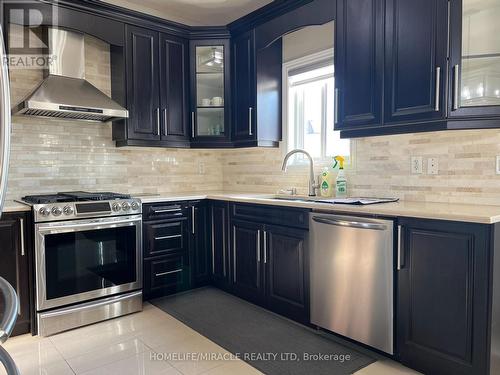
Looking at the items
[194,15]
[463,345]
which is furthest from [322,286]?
[194,15]

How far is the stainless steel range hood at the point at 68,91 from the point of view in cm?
274

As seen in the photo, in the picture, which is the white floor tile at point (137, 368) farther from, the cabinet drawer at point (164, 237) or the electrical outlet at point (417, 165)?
the electrical outlet at point (417, 165)

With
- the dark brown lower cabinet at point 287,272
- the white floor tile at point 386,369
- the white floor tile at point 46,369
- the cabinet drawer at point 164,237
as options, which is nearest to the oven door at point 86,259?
the cabinet drawer at point 164,237

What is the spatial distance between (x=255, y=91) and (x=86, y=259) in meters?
2.00

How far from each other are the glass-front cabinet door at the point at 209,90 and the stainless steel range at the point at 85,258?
1113 mm

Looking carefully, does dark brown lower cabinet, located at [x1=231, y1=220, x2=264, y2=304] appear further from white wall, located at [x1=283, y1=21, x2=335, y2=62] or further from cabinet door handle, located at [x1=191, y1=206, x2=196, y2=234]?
white wall, located at [x1=283, y1=21, x2=335, y2=62]

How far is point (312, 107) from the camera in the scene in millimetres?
3400

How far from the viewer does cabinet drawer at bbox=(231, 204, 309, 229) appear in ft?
8.46

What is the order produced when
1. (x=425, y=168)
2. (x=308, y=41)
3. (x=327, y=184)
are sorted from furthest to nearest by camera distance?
(x=308, y=41)
(x=327, y=184)
(x=425, y=168)

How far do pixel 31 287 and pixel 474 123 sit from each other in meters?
2.98

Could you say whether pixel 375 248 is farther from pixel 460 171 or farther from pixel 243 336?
pixel 243 336

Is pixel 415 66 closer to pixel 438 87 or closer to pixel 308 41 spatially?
pixel 438 87

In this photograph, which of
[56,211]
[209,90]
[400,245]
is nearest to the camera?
[400,245]

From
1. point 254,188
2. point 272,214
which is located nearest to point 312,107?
point 254,188
